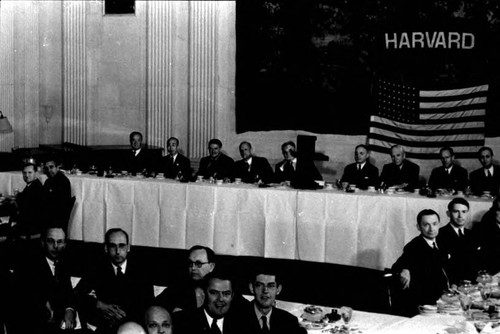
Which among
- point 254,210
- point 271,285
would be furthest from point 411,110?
point 271,285

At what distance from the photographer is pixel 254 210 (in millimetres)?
9727

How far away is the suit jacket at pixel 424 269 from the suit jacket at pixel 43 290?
248 centimetres

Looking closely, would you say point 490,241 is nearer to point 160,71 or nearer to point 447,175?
point 447,175

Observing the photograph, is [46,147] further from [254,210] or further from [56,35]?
[254,210]

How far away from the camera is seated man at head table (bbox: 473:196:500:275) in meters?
7.16

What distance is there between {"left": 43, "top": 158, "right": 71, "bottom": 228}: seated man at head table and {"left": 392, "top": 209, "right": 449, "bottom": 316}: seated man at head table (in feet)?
15.3

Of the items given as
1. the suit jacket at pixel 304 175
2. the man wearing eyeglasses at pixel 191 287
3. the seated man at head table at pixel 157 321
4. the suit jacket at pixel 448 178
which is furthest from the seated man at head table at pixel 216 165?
the seated man at head table at pixel 157 321

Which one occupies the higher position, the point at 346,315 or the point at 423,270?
the point at 423,270

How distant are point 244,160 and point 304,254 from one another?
6.45ft

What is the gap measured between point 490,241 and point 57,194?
204 inches

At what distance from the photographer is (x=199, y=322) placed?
194 inches

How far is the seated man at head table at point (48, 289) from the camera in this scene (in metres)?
5.22

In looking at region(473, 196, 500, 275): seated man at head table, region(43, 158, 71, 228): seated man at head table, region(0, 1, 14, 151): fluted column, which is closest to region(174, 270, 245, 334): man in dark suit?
region(473, 196, 500, 275): seated man at head table

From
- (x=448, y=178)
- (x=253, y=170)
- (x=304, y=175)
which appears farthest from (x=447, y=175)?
(x=253, y=170)
